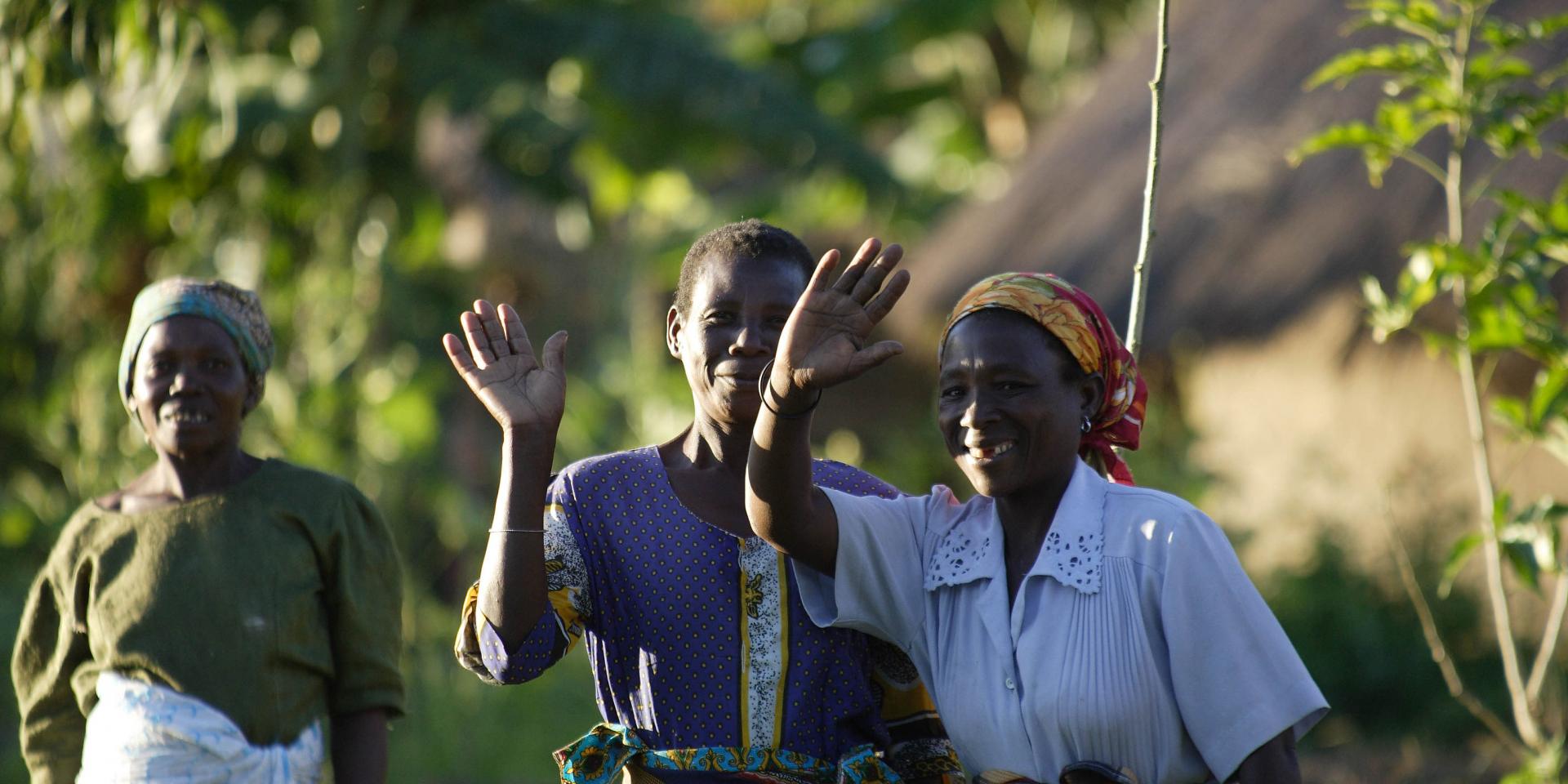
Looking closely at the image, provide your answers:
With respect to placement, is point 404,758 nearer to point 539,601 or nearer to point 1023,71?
point 539,601

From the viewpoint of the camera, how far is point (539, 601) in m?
2.41

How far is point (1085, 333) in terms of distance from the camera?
243 cm

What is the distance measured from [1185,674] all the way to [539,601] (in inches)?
37.1

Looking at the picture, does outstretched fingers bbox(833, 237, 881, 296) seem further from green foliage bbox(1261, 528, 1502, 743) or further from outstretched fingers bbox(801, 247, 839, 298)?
green foliage bbox(1261, 528, 1502, 743)

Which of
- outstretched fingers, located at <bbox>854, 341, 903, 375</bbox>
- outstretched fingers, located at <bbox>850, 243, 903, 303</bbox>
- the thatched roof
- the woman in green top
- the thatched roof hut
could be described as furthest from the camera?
the thatched roof

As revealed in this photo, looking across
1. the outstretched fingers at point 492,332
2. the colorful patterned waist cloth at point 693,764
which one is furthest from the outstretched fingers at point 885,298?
the colorful patterned waist cloth at point 693,764

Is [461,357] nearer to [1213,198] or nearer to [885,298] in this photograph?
[885,298]

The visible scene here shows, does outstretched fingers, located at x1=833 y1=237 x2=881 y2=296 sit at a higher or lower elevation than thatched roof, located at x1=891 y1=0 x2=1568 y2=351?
lower

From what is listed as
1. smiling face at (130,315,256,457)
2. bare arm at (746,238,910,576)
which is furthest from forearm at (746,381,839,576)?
smiling face at (130,315,256,457)

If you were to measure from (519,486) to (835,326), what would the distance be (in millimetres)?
529

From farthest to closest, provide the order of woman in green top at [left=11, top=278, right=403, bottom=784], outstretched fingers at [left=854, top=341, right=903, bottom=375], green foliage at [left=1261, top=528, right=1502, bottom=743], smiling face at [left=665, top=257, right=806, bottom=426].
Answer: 1. green foliage at [left=1261, top=528, right=1502, bottom=743]
2. woman in green top at [left=11, top=278, right=403, bottom=784]
3. smiling face at [left=665, top=257, right=806, bottom=426]
4. outstretched fingers at [left=854, top=341, right=903, bottom=375]

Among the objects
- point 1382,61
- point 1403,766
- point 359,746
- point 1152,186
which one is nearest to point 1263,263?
point 1403,766

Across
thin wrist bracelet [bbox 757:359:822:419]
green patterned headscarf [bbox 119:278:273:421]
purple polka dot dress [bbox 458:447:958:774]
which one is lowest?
purple polka dot dress [bbox 458:447:958:774]

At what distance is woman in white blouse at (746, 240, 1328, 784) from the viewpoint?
2.26m
